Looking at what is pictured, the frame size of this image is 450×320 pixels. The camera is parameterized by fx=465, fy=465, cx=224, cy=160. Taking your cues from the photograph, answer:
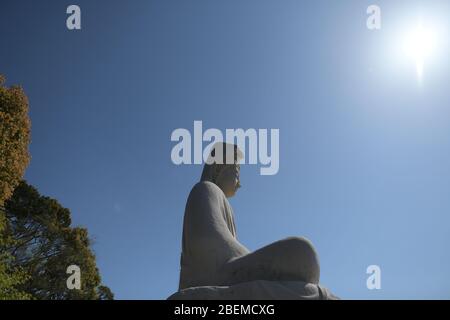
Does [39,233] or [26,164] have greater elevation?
[26,164]

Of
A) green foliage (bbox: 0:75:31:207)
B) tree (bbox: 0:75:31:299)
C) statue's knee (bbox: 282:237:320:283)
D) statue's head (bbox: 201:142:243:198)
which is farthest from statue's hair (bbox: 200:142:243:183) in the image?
green foliage (bbox: 0:75:31:207)

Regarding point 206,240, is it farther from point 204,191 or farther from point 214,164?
point 214,164

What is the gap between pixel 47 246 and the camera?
18.4m

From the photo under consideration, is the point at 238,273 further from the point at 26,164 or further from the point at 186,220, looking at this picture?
the point at 26,164

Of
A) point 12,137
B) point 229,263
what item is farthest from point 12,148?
point 229,263

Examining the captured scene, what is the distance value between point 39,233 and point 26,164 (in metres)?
5.21

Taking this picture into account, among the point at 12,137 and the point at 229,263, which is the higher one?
the point at 12,137

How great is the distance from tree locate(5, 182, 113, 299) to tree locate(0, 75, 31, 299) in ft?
9.63

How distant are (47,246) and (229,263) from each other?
15.0 m

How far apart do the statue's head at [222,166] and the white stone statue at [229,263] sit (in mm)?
814

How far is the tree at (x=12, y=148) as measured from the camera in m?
12.9
